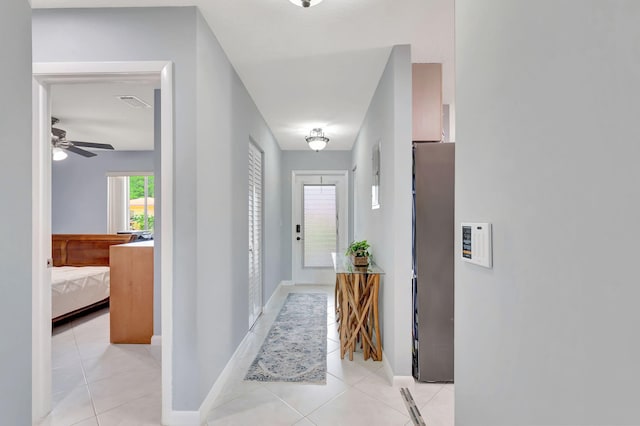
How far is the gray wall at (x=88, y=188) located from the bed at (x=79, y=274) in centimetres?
132

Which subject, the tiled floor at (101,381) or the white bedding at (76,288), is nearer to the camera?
the tiled floor at (101,381)

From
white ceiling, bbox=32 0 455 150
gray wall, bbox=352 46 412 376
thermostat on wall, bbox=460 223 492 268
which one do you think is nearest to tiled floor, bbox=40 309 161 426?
gray wall, bbox=352 46 412 376

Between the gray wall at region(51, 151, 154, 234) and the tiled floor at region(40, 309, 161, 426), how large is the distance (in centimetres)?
318

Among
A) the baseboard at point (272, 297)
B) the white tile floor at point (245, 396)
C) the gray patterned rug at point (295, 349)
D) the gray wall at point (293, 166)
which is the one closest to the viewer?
the white tile floor at point (245, 396)

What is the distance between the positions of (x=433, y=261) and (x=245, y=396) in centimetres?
170

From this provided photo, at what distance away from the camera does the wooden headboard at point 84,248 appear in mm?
4938

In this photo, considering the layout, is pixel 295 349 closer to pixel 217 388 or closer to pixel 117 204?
pixel 217 388

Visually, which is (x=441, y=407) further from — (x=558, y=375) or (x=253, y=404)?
(x=558, y=375)

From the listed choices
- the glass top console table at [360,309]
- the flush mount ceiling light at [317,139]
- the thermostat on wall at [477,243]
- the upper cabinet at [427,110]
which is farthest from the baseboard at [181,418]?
the flush mount ceiling light at [317,139]

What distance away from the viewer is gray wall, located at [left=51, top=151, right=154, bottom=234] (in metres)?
6.24

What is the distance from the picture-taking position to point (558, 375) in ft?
2.00

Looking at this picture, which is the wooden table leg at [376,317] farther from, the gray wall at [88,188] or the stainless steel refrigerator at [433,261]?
the gray wall at [88,188]

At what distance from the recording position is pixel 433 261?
2.50 metres
